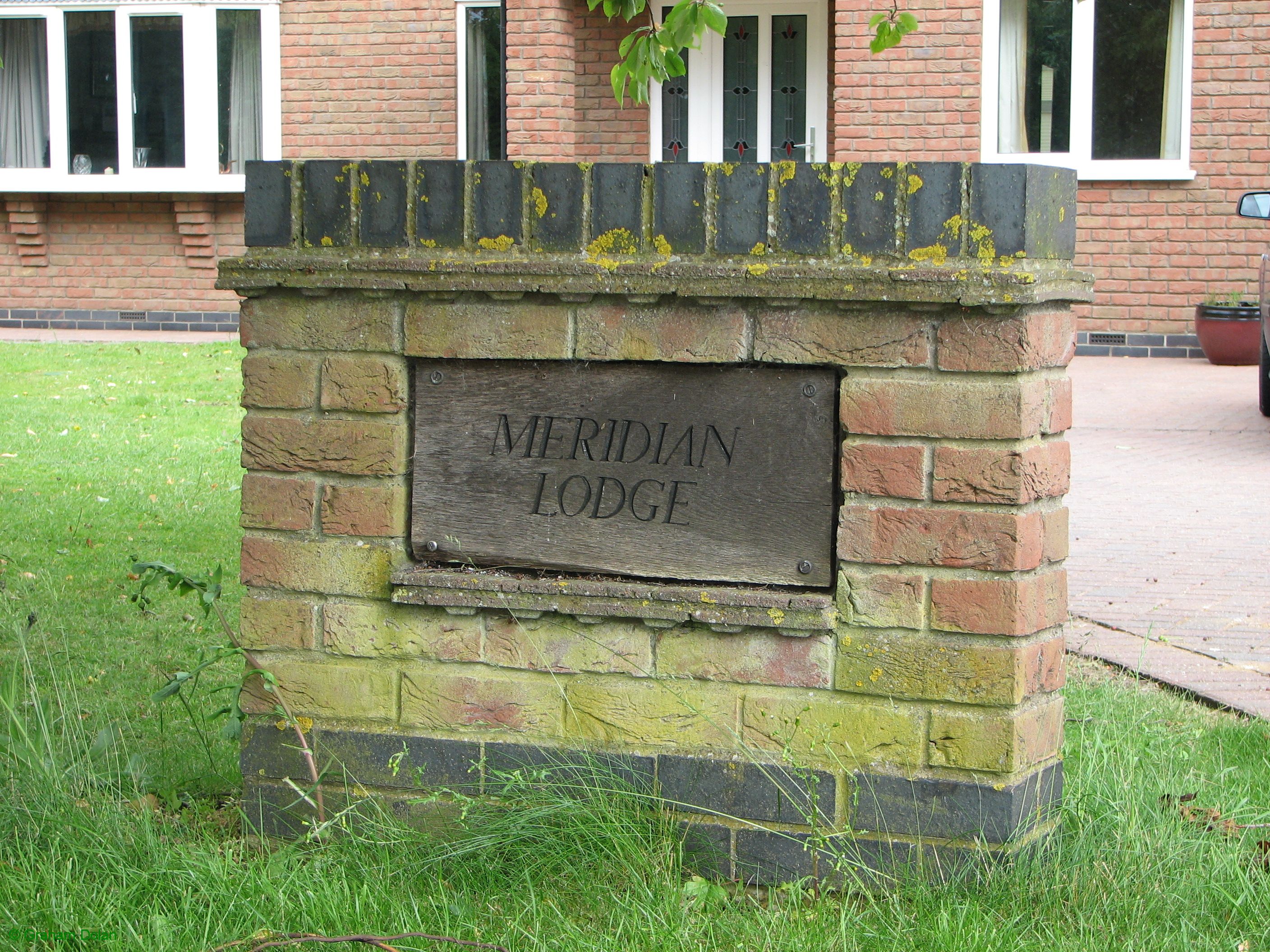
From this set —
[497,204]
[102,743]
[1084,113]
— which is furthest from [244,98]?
[497,204]

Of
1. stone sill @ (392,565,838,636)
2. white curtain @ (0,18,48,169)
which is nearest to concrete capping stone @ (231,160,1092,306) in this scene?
stone sill @ (392,565,838,636)

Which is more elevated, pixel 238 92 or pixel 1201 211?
pixel 238 92

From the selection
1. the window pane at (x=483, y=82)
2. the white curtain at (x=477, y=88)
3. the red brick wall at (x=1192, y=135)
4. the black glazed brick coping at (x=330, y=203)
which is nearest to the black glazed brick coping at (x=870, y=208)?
the black glazed brick coping at (x=330, y=203)

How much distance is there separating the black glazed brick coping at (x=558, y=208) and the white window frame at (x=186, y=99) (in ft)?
45.1

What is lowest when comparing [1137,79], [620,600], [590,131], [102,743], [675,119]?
[102,743]

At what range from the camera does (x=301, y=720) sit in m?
2.91

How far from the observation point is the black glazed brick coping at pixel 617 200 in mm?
2664

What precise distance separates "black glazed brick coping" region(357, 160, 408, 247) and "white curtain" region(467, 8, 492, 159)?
13.1m

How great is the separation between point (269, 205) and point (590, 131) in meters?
12.7

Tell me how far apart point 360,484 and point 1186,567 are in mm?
4226

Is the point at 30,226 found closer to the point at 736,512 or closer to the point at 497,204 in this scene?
the point at 497,204

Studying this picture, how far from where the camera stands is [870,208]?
8.45 ft

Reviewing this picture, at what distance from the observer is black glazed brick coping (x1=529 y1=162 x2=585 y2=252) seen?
106 inches

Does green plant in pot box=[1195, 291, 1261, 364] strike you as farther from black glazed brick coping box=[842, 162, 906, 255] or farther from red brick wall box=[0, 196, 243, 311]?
black glazed brick coping box=[842, 162, 906, 255]
